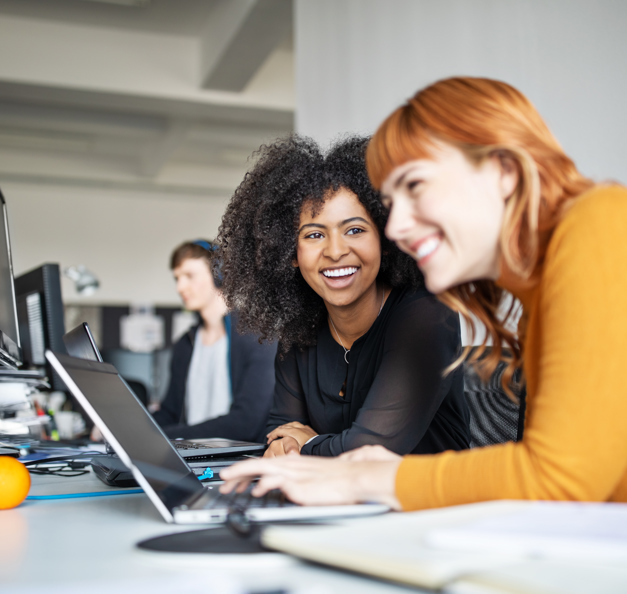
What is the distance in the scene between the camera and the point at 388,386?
1325 mm

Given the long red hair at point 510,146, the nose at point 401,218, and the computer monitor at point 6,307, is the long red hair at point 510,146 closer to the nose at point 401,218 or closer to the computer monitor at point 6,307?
the nose at point 401,218

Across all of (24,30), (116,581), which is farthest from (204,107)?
(116,581)

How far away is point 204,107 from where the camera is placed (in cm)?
577

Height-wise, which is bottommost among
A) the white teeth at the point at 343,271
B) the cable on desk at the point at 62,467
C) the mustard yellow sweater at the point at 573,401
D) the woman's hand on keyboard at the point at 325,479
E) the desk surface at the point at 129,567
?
the cable on desk at the point at 62,467

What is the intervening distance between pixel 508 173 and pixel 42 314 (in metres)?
1.55

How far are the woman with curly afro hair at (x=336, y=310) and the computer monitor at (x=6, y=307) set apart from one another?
1.79 feet

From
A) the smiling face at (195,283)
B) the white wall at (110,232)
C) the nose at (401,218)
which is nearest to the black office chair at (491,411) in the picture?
the nose at (401,218)

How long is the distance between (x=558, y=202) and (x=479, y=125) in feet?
0.47

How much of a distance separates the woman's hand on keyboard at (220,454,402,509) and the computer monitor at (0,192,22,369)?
995mm

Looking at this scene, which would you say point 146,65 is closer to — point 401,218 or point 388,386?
point 388,386

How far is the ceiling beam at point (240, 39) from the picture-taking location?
4.36m

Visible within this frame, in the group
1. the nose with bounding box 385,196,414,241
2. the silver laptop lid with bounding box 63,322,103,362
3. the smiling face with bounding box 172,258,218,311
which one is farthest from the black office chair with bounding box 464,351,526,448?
the smiling face with bounding box 172,258,218,311

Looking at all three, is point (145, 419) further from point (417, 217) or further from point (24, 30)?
point (24, 30)

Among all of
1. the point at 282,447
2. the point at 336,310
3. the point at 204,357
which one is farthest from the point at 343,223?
the point at 204,357
